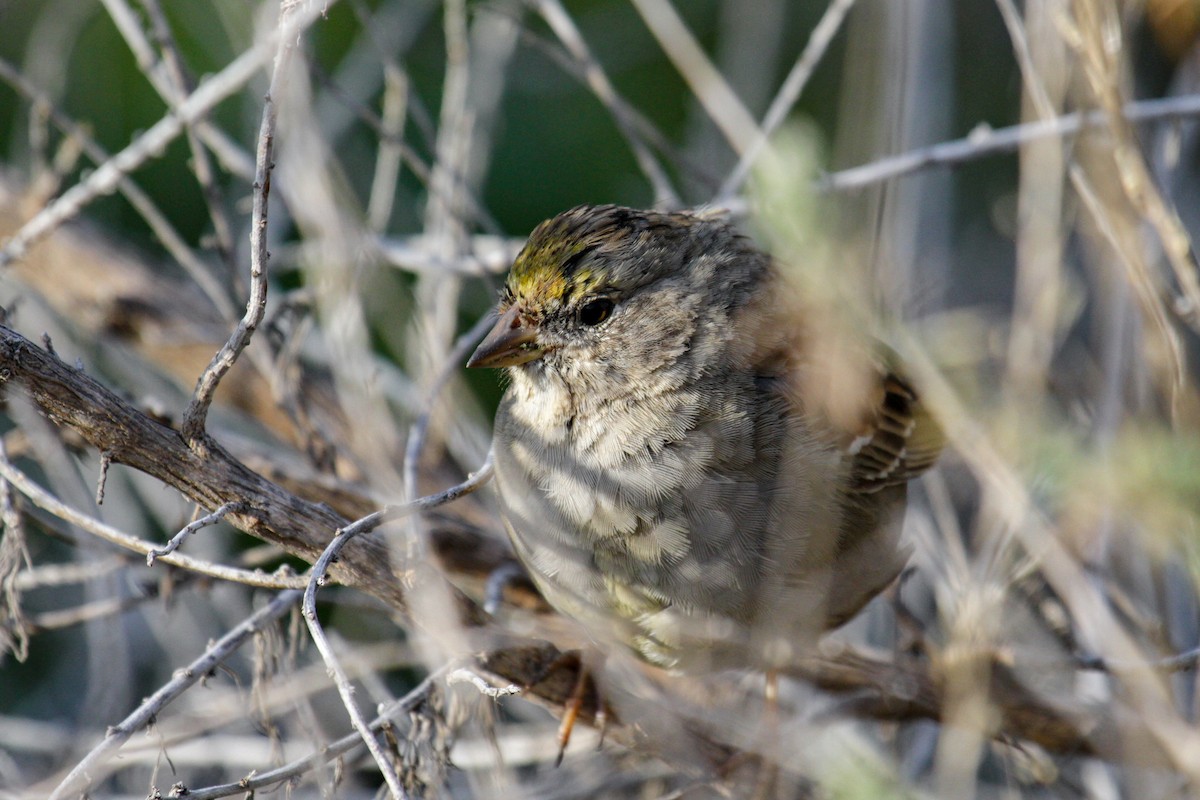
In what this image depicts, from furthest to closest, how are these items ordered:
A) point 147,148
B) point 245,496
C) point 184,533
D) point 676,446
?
point 147,148 < point 676,446 < point 245,496 < point 184,533

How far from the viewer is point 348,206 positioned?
3213mm

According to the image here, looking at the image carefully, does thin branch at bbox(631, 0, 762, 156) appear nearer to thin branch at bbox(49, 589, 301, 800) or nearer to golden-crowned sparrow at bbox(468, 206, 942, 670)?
golden-crowned sparrow at bbox(468, 206, 942, 670)

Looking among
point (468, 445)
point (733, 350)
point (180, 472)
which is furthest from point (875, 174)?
point (180, 472)

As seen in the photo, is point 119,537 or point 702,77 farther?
point 702,77

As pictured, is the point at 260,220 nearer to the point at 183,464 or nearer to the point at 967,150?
the point at 183,464

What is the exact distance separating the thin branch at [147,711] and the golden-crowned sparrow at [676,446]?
676mm

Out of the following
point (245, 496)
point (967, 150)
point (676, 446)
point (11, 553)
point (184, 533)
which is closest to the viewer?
point (184, 533)

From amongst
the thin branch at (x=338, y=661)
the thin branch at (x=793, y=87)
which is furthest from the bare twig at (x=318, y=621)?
the thin branch at (x=793, y=87)

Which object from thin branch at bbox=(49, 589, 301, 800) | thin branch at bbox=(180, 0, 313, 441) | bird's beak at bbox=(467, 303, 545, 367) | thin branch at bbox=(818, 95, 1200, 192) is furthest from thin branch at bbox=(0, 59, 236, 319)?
thin branch at bbox=(818, 95, 1200, 192)

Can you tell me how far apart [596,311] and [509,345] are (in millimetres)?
219

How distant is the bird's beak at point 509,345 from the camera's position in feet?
8.36

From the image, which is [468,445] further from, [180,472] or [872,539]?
[180,472]

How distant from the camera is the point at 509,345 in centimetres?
256

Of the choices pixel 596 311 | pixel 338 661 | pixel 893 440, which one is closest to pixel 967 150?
pixel 893 440
